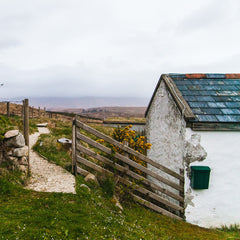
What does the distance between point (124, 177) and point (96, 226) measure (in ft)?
7.44

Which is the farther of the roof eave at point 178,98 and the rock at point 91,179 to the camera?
the roof eave at point 178,98

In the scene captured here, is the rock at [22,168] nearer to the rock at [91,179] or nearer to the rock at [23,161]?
the rock at [23,161]

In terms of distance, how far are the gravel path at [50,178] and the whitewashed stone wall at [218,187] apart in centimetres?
369

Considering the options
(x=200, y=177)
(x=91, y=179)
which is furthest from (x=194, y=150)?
(x=91, y=179)

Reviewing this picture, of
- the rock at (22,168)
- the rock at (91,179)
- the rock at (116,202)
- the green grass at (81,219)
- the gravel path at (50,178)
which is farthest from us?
the rock at (22,168)

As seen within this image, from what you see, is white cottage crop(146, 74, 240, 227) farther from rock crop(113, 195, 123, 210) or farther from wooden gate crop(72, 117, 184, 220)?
rock crop(113, 195, 123, 210)

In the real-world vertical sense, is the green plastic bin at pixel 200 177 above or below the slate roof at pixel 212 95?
below

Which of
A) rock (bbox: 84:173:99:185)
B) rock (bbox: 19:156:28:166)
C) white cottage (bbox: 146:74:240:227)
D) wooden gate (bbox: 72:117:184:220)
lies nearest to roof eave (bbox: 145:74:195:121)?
white cottage (bbox: 146:74:240:227)

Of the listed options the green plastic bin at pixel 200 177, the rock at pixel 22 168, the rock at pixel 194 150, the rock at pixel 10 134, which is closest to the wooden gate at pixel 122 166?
the green plastic bin at pixel 200 177

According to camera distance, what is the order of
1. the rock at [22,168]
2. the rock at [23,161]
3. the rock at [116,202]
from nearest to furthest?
1. the rock at [116,202]
2. the rock at [22,168]
3. the rock at [23,161]

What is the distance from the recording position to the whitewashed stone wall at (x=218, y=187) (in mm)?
6285

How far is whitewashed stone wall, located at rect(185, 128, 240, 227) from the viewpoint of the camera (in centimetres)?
629

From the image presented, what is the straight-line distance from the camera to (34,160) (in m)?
8.07

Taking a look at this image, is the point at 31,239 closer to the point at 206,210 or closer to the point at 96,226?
the point at 96,226
